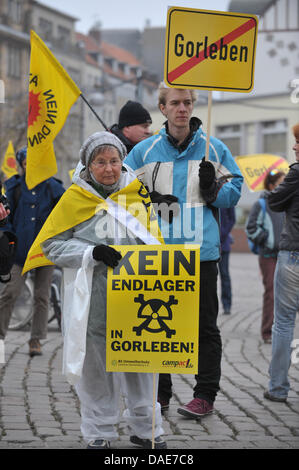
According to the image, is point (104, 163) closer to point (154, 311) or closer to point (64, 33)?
point (154, 311)

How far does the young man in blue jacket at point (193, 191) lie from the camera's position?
5641mm

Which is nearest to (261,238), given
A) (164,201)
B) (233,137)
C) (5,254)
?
(164,201)

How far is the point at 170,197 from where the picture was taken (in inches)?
219

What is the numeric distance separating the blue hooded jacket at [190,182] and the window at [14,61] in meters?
51.6

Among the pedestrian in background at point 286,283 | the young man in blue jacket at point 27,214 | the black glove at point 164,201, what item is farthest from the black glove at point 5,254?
the young man in blue jacket at point 27,214

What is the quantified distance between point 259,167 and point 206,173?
694 centimetres

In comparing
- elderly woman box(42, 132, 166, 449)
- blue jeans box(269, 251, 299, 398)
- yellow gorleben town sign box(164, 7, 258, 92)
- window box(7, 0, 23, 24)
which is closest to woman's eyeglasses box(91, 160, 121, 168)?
elderly woman box(42, 132, 166, 449)

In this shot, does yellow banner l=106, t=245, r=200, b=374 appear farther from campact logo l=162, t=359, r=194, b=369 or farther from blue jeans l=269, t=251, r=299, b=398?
blue jeans l=269, t=251, r=299, b=398

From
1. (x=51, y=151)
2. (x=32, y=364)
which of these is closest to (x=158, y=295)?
(x=51, y=151)

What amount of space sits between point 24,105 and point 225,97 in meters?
17.6

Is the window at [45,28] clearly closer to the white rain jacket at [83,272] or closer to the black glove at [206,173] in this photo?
the black glove at [206,173]

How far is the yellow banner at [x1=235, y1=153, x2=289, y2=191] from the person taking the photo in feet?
39.8

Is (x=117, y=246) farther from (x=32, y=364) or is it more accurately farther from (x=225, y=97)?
(x=225, y=97)

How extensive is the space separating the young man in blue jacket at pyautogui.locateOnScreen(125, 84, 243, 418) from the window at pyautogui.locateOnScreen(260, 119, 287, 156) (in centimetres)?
4078
